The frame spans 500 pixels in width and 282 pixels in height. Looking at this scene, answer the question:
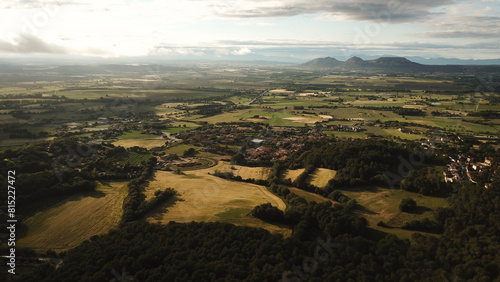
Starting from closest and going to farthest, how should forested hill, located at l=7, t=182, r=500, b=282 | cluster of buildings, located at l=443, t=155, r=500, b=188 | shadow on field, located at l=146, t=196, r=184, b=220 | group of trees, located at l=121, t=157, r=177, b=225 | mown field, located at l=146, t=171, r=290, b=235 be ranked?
1. forested hill, located at l=7, t=182, r=500, b=282
2. mown field, located at l=146, t=171, r=290, b=235
3. group of trees, located at l=121, t=157, r=177, b=225
4. shadow on field, located at l=146, t=196, r=184, b=220
5. cluster of buildings, located at l=443, t=155, r=500, b=188

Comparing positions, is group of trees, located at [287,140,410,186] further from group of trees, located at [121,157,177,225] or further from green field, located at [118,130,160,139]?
green field, located at [118,130,160,139]

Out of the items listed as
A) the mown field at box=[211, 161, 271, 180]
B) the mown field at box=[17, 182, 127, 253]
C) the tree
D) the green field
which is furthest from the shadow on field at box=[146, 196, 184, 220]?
the green field

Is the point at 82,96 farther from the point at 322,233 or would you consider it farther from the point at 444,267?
the point at 444,267

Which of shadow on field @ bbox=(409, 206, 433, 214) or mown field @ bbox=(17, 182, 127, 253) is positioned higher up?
shadow on field @ bbox=(409, 206, 433, 214)

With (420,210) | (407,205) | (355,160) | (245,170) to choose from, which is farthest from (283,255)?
(245,170)

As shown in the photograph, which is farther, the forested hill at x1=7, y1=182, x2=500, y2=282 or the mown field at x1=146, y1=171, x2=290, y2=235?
the mown field at x1=146, y1=171, x2=290, y2=235

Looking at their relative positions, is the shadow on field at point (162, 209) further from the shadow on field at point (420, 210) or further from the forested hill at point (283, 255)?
the shadow on field at point (420, 210)

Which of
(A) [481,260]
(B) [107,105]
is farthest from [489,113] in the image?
(B) [107,105]

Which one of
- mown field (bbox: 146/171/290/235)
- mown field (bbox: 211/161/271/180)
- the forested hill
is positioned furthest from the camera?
mown field (bbox: 211/161/271/180)
